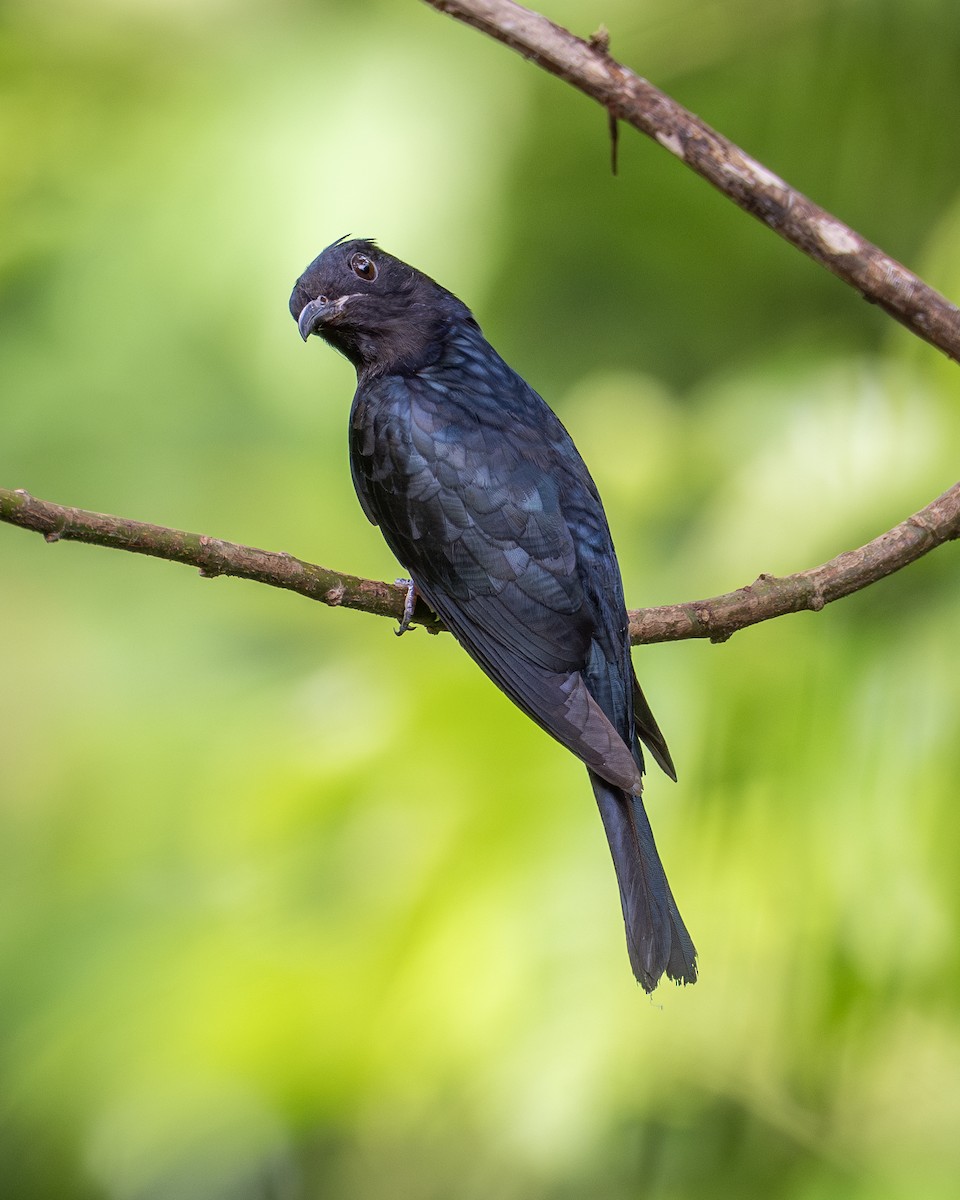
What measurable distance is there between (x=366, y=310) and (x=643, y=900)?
143cm

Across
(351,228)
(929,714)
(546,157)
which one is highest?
(546,157)

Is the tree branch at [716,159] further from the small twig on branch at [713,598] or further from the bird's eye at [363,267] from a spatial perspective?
the bird's eye at [363,267]

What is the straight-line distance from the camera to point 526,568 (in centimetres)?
255

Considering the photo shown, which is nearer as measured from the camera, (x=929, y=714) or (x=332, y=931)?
(x=929, y=714)

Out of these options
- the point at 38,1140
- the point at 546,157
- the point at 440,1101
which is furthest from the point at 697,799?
the point at 546,157

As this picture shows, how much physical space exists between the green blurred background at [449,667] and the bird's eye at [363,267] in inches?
54.4

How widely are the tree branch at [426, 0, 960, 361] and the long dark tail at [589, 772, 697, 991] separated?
0.97m

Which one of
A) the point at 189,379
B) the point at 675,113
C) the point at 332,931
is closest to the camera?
the point at 675,113

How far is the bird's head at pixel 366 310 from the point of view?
2.96 m

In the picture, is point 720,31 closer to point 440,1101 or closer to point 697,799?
point 697,799

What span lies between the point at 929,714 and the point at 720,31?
8.67ft

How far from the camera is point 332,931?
3.95 m

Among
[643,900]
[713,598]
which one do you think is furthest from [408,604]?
[643,900]

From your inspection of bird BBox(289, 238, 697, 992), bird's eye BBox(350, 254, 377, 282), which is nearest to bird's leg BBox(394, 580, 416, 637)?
bird BBox(289, 238, 697, 992)
